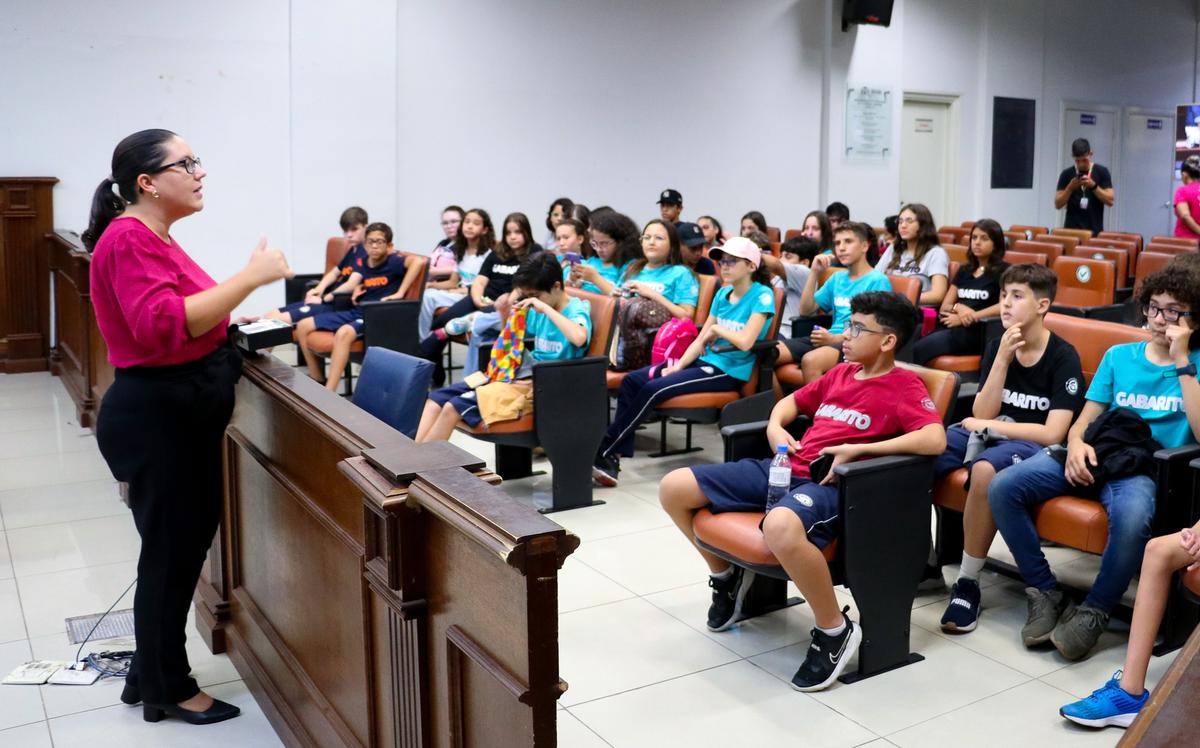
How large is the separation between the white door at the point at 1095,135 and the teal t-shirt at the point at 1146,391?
12077 mm

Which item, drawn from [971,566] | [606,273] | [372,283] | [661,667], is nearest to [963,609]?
[971,566]

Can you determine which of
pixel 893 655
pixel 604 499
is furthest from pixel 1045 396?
pixel 604 499

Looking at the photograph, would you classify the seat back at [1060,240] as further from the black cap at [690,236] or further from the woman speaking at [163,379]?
the woman speaking at [163,379]

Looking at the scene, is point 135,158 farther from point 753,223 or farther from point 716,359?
point 753,223

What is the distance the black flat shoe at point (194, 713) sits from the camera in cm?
291

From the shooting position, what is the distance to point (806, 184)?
12.2m

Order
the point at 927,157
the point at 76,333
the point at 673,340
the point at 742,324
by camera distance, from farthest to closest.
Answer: the point at 927,157
the point at 76,333
the point at 673,340
the point at 742,324

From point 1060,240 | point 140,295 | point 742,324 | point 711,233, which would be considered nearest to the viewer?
point 140,295

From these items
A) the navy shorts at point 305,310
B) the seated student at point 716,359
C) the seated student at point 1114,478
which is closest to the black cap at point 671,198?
the navy shorts at point 305,310

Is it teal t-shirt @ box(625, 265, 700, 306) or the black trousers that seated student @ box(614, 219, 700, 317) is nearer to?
teal t-shirt @ box(625, 265, 700, 306)

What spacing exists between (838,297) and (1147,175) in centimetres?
1256

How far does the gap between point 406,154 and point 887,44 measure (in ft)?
19.2

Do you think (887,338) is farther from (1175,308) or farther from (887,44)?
(887,44)

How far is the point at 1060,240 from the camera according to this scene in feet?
30.2
